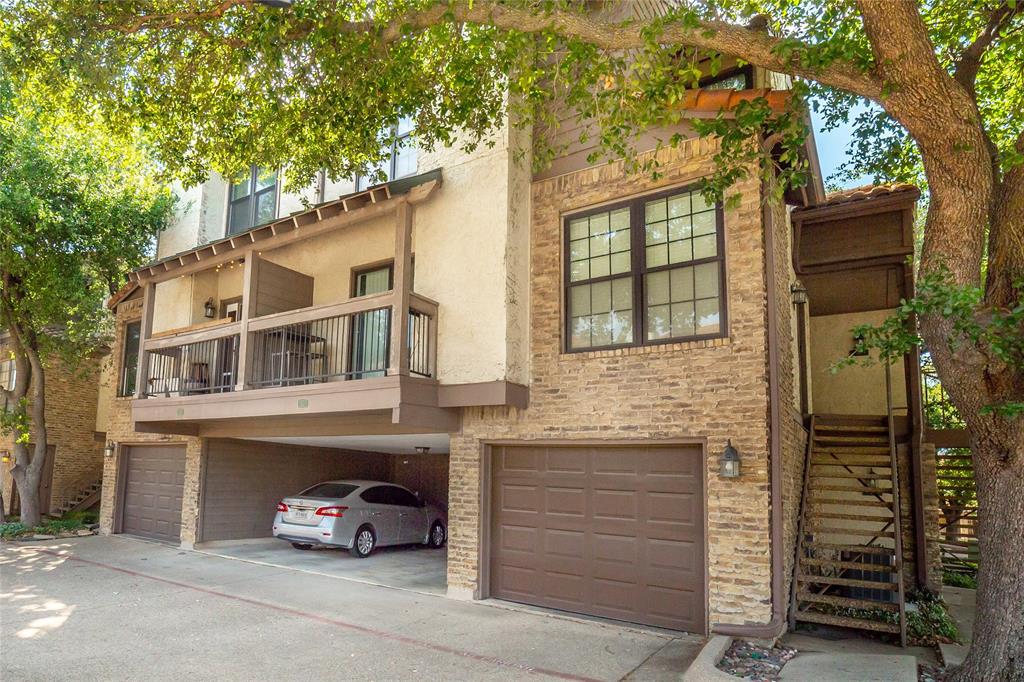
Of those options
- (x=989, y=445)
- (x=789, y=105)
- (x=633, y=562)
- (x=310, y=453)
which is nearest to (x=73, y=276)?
(x=310, y=453)

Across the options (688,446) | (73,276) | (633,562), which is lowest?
(633,562)

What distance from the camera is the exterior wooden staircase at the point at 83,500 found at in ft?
60.9

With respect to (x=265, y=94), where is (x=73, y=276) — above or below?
below

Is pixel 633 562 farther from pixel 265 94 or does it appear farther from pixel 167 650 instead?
pixel 265 94

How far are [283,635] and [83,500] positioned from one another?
1522 centimetres

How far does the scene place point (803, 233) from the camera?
1100 centimetres

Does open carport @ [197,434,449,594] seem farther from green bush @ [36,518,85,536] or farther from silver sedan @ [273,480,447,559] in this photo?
green bush @ [36,518,85,536]

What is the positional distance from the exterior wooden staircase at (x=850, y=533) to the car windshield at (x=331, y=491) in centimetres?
797

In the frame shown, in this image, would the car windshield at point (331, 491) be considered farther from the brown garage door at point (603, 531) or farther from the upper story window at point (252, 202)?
the upper story window at point (252, 202)

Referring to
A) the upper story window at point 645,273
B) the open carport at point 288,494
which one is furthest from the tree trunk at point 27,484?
the upper story window at point 645,273

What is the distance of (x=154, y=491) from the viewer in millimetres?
14516

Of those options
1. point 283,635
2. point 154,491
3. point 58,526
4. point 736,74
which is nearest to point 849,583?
point 283,635

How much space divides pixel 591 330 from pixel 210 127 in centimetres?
659

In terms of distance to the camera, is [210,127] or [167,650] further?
[210,127]
